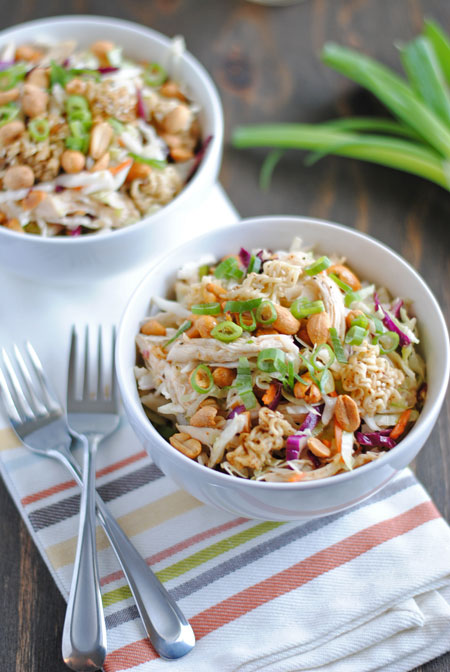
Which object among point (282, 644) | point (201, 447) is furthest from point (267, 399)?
point (282, 644)

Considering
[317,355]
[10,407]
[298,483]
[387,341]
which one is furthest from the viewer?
[10,407]

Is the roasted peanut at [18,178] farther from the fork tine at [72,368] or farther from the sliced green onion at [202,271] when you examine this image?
the sliced green onion at [202,271]

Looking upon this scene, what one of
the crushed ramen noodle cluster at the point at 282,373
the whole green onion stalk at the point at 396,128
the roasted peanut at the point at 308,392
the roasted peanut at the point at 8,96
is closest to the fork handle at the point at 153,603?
the crushed ramen noodle cluster at the point at 282,373

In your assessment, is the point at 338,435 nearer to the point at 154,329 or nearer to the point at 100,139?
the point at 154,329

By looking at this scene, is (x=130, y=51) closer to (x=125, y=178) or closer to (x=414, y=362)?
(x=125, y=178)

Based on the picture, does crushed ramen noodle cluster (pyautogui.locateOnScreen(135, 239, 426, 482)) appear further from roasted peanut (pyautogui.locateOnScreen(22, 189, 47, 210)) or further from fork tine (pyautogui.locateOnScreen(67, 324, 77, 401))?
roasted peanut (pyautogui.locateOnScreen(22, 189, 47, 210))

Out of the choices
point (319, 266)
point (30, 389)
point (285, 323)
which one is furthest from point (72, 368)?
point (319, 266)

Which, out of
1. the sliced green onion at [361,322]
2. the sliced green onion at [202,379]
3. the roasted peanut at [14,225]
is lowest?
the roasted peanut at [14,225]
